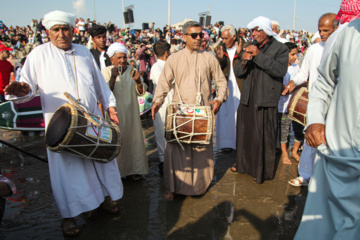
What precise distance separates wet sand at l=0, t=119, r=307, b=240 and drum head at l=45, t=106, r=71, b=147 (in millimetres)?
1023

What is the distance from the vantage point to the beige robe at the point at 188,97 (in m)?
3.51

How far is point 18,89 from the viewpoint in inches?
101

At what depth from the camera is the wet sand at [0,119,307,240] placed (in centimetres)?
286

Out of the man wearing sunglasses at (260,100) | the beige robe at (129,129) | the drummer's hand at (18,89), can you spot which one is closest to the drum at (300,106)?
the man wearing sunglasses at (260,100)

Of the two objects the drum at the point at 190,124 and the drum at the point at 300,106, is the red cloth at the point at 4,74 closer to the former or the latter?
the drum at the point at 190,124

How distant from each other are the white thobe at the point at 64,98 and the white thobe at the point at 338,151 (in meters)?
1.99

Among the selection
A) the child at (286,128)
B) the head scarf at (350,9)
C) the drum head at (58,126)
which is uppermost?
the head scarf at (350,9)

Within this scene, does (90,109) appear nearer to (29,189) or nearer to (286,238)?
(29,189)

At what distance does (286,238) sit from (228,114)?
2738mm

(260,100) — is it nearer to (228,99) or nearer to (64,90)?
(228,99)

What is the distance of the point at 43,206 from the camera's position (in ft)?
11.3

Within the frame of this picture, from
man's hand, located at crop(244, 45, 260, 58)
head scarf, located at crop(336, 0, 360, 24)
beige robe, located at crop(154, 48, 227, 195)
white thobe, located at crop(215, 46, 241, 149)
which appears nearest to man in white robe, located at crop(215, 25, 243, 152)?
white thobe, located at crop(215, 46, 241, 149)

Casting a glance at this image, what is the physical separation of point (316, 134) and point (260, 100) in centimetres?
191

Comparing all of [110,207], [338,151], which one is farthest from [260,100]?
[110,207]
